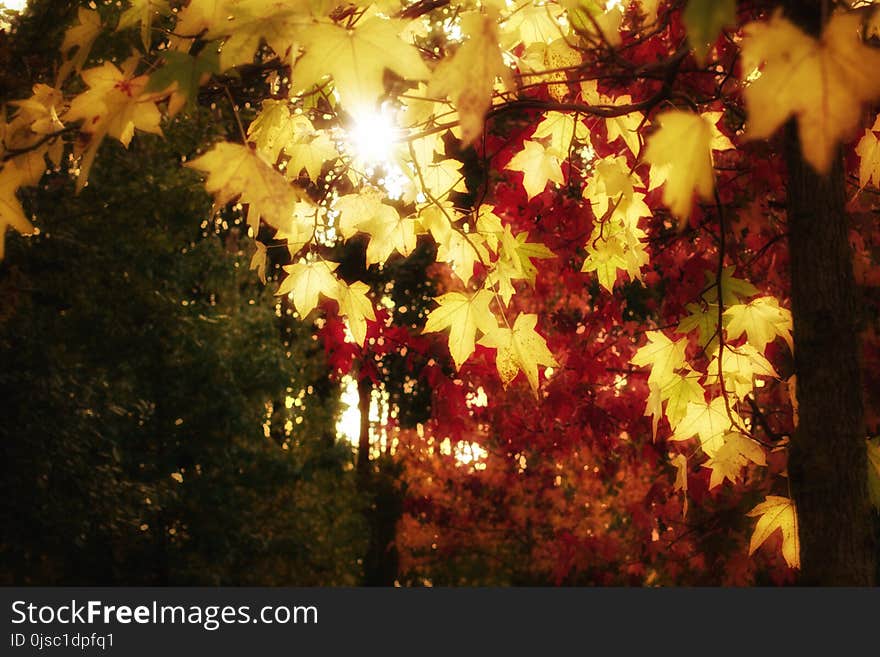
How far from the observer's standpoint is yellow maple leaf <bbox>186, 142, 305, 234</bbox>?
176cm

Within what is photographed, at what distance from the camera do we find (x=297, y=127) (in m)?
2.92

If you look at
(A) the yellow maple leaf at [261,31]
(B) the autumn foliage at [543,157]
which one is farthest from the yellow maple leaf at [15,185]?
(A) the yellow maple leaf at [261,31]

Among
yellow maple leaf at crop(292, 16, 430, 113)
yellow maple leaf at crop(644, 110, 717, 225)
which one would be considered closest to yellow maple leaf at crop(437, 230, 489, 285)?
yellow maple leaf at crop(292, 16, 430, 113)

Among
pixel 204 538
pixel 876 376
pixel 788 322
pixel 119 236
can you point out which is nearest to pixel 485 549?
pixel 204 538

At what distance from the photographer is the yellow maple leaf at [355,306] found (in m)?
2.81

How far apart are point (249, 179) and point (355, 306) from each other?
1110 mm

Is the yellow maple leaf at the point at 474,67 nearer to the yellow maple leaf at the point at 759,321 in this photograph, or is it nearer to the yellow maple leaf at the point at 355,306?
the yellow maple leaf at the point at 355,306

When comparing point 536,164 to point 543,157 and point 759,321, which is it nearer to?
point 543,157

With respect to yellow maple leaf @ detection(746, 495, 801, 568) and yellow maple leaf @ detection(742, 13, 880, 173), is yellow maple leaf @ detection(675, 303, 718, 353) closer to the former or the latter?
yellow maple leaf @ detection(746, 495, 801, 568)

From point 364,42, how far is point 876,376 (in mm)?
3384

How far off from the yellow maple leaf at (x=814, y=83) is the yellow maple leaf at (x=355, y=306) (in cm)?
177

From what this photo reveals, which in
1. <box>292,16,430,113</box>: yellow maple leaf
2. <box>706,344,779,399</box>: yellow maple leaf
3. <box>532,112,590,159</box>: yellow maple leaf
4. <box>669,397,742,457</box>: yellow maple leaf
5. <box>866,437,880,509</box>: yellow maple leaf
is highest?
<box>532,112,590,159</box>: yellow maple leaf

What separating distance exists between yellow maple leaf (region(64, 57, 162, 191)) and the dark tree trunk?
1.69 meters

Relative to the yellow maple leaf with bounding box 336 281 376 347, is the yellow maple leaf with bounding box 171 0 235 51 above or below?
above
